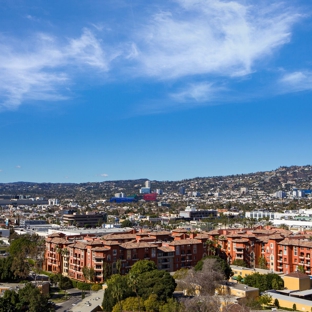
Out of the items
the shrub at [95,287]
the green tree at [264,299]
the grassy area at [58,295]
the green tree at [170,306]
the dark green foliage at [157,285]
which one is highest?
the dark green foliage at [157,285]

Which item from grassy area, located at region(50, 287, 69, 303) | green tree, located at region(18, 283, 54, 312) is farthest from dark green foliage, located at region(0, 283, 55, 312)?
grassy area, located at region(50, 287, 69, 303)

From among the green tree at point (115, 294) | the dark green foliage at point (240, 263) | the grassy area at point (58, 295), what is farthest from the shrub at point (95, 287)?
the dark green foliage at point (240, 263)

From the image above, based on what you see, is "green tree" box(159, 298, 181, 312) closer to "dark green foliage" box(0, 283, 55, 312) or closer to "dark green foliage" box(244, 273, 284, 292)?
"dark green foliage" box(0, 283, 55, 312)

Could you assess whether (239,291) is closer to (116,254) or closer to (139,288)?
(139,288)

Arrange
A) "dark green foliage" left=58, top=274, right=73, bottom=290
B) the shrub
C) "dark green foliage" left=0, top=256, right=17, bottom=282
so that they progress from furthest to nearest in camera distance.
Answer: "dark green foliage" left=0, top=256, right=17, bottom=282, "dark green foliage" left=58, top=274, right=73, bottom=290, the shrub

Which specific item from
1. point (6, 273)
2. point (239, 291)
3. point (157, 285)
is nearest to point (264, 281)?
point (239, 291)

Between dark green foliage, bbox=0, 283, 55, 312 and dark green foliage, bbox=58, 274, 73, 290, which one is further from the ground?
dark green foliage, bbox=0, 283, 55, 312

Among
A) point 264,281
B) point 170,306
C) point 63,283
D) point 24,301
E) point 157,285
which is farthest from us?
point 63,283

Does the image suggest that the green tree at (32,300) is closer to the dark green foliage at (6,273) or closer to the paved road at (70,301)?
the paved road at (70,301)

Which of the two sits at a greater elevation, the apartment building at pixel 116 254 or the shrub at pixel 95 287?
the apartment building at pixel 116 254

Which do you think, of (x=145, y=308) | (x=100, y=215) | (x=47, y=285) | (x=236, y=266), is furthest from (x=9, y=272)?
(x=100, y=215)
